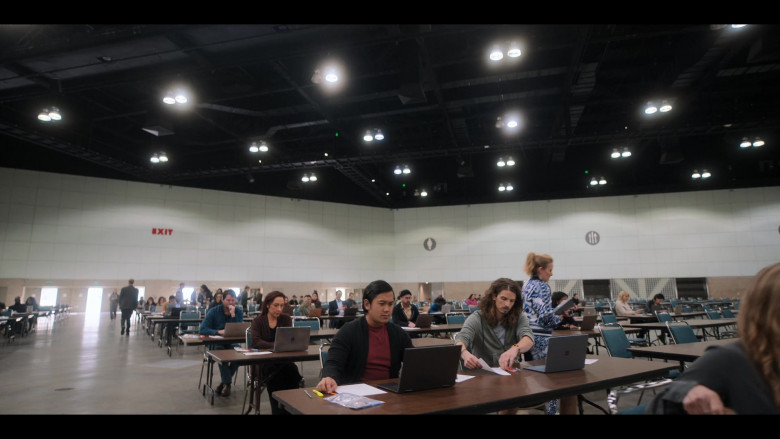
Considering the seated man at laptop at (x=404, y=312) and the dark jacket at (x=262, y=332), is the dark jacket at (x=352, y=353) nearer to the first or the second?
the dark jacket at (x=262, y=332)

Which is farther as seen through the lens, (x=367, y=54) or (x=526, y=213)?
(x=526, y=213)

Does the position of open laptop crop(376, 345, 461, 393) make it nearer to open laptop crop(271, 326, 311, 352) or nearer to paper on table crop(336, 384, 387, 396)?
paper on table crop(336, 384, 387, 396)

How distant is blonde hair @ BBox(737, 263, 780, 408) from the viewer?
1223mm

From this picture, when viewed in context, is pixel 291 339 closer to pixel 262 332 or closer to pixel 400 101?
pixel 262 332

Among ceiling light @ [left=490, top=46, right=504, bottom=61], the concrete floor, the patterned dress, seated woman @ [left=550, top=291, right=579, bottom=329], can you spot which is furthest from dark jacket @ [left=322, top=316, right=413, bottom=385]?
ceiling light @ [left=490, top=46, right=504, bottom=61]

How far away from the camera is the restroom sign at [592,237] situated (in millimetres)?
20875

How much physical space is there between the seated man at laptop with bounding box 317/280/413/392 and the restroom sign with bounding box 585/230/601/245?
2058 cm

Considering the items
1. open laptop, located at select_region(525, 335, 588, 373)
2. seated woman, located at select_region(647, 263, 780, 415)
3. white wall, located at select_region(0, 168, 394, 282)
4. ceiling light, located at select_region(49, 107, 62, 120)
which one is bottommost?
open laptop, located at select_region(525, 335, 588, 373)

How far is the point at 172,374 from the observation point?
7129mm

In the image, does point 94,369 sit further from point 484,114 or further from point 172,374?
point 484,114

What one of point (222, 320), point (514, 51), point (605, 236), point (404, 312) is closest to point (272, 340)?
point (222, 320)

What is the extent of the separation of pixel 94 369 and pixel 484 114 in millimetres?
11984

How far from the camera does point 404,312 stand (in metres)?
7.95
